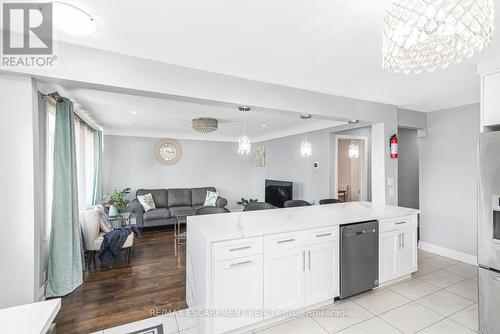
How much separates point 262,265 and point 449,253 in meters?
3.66

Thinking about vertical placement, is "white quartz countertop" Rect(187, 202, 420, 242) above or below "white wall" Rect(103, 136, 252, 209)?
below

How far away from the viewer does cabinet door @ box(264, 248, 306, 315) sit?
212 centimetres

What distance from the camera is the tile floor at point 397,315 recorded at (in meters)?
2.12

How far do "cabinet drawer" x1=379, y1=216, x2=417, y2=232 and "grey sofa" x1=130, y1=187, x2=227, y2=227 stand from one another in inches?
153

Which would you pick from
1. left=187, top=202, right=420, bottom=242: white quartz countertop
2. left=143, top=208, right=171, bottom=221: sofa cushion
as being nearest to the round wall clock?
left=143, top=208, right=171, bottom=221: sofa cushion

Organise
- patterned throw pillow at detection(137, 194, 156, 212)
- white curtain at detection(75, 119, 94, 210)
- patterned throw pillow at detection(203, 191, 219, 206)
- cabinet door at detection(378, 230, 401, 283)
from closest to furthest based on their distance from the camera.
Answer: cabinet door at detection(378, 230, 401, 283) → white curtain at detection(75, 119, 94, 210) → patterned throw pillow at detection(137, 194, 156, 212) → patterned throw pillow at detection(203, 191, 219, 206)

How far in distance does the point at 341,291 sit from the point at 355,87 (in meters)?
2.38

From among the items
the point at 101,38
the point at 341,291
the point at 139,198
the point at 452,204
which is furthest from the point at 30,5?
the point at 452,204

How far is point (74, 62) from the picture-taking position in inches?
75.5

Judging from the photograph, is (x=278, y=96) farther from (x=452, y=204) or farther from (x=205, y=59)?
(x=452, y=204)

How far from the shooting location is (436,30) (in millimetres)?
1020

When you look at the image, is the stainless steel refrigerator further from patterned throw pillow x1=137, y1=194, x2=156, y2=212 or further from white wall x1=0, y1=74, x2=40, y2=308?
patterned throw pillow x1=137, y1=194, x2=156, y2=212

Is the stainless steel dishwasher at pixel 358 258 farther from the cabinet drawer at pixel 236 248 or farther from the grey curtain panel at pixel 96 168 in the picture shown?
the grey curtain panel at pixel 96 168

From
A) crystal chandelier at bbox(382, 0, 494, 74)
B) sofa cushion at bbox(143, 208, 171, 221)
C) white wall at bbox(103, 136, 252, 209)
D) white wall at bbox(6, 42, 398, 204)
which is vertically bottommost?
sofa cushion at bbox(143, 208, 171, 221)
